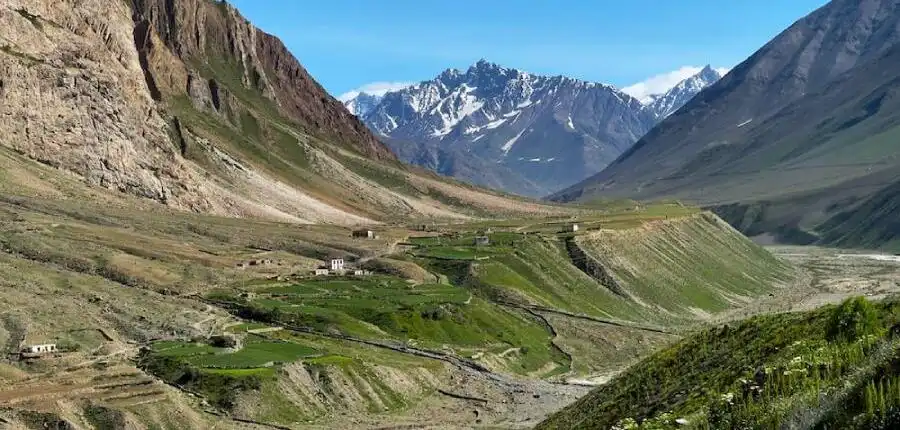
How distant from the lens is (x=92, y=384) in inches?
2657

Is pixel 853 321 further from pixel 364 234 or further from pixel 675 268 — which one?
pixel 364 234

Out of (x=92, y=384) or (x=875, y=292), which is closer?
(x=92, y=384)

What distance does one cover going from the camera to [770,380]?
25.1 meters

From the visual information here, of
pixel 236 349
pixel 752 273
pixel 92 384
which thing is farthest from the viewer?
pixel 752 273

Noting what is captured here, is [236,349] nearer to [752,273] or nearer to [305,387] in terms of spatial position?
[305,387]

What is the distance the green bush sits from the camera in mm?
29328

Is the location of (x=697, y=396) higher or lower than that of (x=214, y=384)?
higher

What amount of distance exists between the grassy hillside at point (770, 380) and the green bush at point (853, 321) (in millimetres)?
35

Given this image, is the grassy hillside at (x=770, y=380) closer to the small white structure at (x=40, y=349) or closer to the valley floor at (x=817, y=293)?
the small white structure at (x=40, y=349)

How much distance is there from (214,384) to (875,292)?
133617mm

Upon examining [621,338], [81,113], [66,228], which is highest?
[81,113]

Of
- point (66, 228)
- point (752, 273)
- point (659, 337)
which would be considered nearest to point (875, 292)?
point (752, 273)

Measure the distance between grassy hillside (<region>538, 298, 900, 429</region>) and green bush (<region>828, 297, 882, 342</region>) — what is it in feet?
0.11

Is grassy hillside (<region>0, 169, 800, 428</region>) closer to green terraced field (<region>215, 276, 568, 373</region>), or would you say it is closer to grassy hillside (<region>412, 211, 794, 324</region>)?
green terraced field (<region>215, 276, 568, 373</region>)
